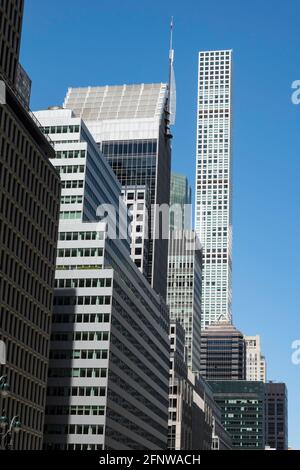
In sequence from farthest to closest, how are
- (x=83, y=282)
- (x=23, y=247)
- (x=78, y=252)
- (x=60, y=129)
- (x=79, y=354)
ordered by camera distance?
(x=60, y=129)
(x=78, y=252)
(x=83, y=282)
(x=79, y=354)
(x=23, y=247)

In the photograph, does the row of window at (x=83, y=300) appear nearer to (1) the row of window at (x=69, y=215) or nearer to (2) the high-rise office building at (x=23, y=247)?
(1) the row of window at (x=69, y=215)

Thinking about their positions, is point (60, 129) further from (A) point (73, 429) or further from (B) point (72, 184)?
(A) point (73, 429)

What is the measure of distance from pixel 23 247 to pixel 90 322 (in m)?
35.8

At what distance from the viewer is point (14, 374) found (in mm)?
121562

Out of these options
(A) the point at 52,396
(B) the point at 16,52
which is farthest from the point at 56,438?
(B) the point at 16,52

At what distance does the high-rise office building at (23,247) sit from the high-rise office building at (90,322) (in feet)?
67.6

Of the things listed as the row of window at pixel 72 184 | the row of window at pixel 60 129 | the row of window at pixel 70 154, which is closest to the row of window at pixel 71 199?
the row of window at pixel 72 184

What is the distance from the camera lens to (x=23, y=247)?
416 ft

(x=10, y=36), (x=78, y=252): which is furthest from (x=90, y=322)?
(x=10, y=36)

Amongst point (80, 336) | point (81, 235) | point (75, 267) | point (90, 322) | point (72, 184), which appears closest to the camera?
point (80, 336)

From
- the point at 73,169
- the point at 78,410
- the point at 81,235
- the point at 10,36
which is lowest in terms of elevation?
the point at 78,410

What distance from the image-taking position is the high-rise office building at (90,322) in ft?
510

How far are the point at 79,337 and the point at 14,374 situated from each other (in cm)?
3755
